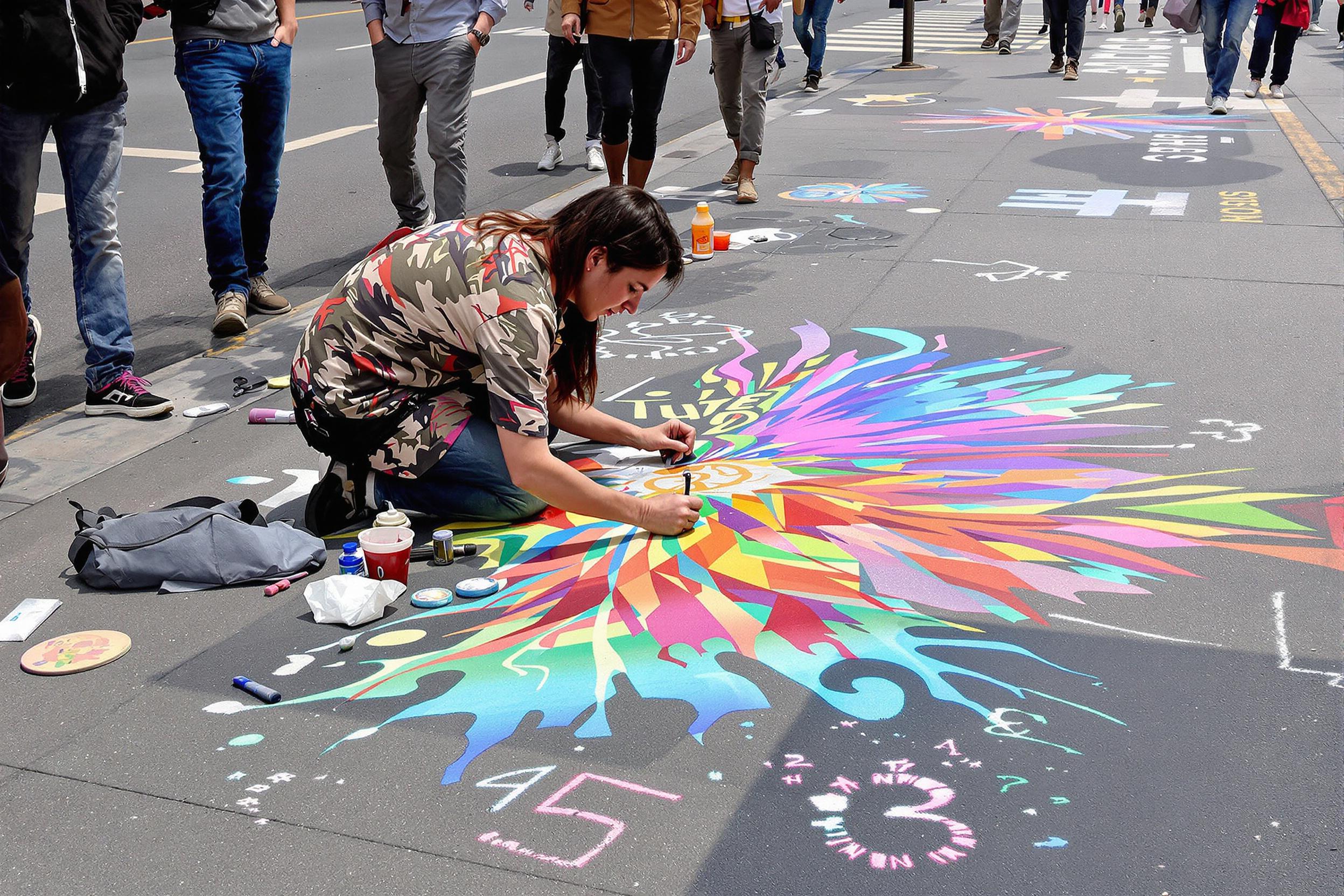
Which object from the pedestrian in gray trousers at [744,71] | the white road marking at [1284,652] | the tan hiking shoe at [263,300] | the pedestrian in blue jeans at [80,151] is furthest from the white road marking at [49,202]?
the white road marking at [1284,652]

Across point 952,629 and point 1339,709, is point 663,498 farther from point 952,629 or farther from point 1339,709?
point 1339,709

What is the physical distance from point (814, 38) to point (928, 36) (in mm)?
6201

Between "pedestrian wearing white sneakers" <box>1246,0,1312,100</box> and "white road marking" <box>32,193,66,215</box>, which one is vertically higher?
"pedestrian wearing white sneakers" <box>1246,0,1312,100</box>

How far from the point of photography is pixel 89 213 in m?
4.35

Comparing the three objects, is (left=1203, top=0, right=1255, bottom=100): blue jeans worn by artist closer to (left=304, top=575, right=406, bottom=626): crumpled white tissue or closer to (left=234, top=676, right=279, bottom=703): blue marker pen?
(left=304, top=575, right=406, bottom=626): crumpled white tissue

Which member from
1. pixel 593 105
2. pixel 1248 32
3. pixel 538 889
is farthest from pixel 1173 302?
pixel 1248 32

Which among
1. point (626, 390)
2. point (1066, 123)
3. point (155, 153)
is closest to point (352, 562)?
point (626, 390)

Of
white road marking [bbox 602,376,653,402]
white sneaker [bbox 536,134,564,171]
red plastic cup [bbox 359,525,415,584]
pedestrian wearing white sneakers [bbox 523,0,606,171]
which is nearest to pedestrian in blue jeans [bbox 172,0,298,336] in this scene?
white road marking [bbox 602,376,653,402]

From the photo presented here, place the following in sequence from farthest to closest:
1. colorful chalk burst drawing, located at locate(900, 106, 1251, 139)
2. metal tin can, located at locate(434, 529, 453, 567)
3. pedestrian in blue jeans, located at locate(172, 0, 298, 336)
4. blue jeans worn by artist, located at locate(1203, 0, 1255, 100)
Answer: blue jeans worn by artist, located at locate(1203, 0, 1255, 100), colorful chalk burst drawing, located at locate(900, 106, 1251, 139), pedestrian in blue jeans, located at locate(172, 0, 298, 336), metal tin can, located at locate(434, 529, 453, 567)

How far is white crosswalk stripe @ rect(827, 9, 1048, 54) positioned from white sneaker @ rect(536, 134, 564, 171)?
329 inches

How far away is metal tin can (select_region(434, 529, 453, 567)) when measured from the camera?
3.32 m

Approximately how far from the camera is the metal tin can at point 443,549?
332 centimetres

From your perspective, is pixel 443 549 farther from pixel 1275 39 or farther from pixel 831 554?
pixel 1275 39

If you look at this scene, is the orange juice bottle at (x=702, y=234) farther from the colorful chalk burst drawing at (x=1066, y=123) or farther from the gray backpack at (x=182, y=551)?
the colorful chalk burst drawing at (x=1066, y=123)
